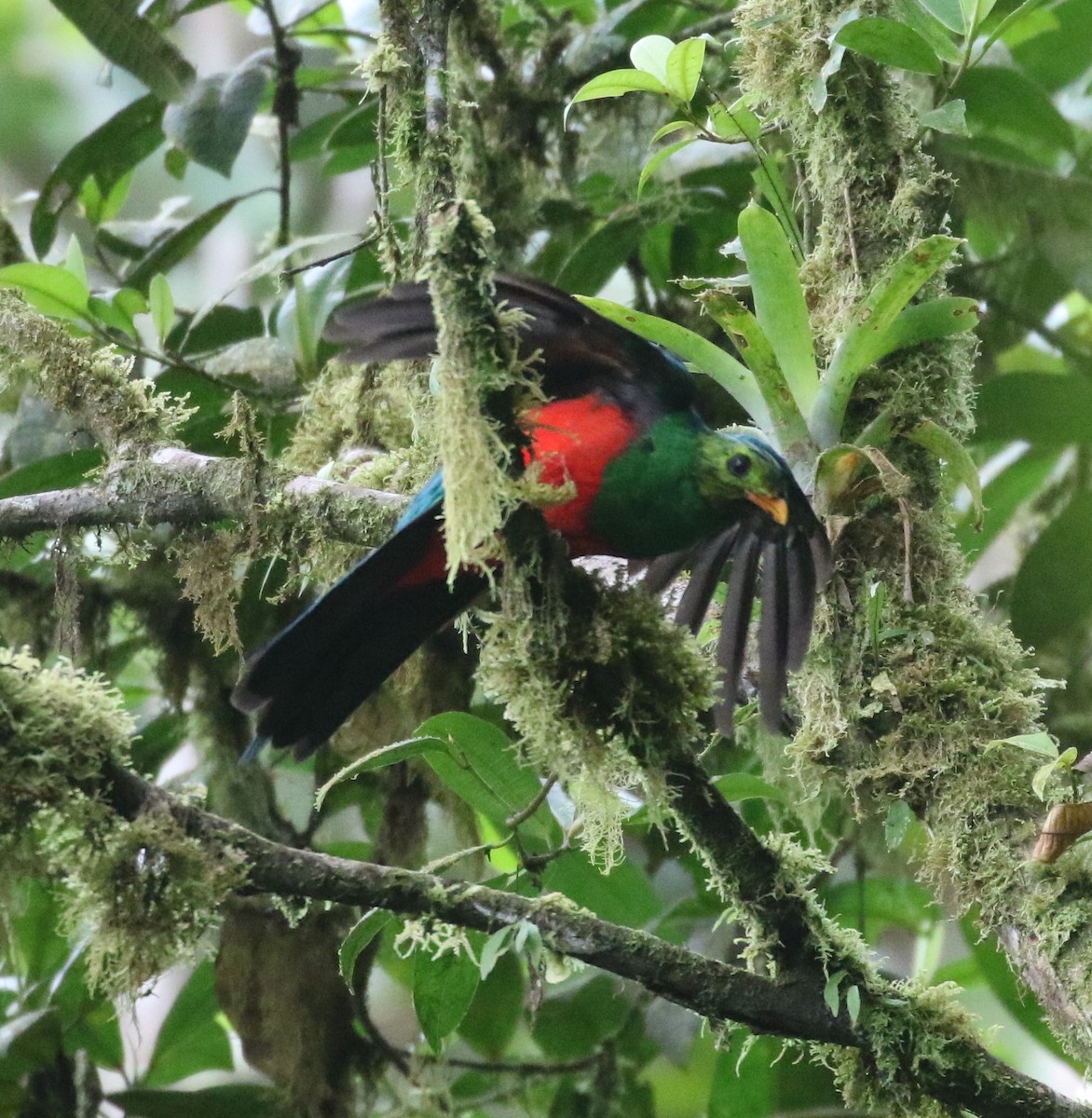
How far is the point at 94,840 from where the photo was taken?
148 centimetres

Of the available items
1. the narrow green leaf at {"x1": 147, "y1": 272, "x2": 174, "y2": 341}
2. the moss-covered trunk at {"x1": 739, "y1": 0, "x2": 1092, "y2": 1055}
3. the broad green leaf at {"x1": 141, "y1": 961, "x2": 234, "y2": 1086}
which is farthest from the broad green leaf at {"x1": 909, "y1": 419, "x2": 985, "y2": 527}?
the broad green leaf at {"x1": 141, "y1": 961, "x2": 234, "y2": 1086}

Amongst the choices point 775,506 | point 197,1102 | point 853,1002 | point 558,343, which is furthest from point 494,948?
point 197,1102

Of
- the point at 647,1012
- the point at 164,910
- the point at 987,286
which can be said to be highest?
the point at 987,286

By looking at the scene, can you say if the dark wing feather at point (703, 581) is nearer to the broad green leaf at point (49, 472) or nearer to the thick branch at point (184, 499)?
the thick branch at point (184, 499)

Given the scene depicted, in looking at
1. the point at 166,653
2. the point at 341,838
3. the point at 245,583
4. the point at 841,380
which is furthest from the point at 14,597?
the point at 841,380

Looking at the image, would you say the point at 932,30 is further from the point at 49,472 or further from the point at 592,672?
the point at 49,472

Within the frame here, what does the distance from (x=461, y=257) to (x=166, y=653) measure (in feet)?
6.77

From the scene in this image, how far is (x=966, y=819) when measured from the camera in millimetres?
1947

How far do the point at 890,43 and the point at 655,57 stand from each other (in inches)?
16.7

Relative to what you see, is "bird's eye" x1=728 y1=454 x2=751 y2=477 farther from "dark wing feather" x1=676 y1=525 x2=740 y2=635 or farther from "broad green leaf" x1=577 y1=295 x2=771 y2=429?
"dark wing feather" x1=676 y1=525 x2=740 y2=635

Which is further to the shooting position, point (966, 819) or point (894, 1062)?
point (966, 819)

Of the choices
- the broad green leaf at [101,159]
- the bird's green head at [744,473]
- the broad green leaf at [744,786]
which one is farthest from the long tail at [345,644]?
the broad green leaf at [101,159]

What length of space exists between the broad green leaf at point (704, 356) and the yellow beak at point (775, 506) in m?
0.30

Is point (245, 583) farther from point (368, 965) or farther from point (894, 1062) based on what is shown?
point (894, 1062)
